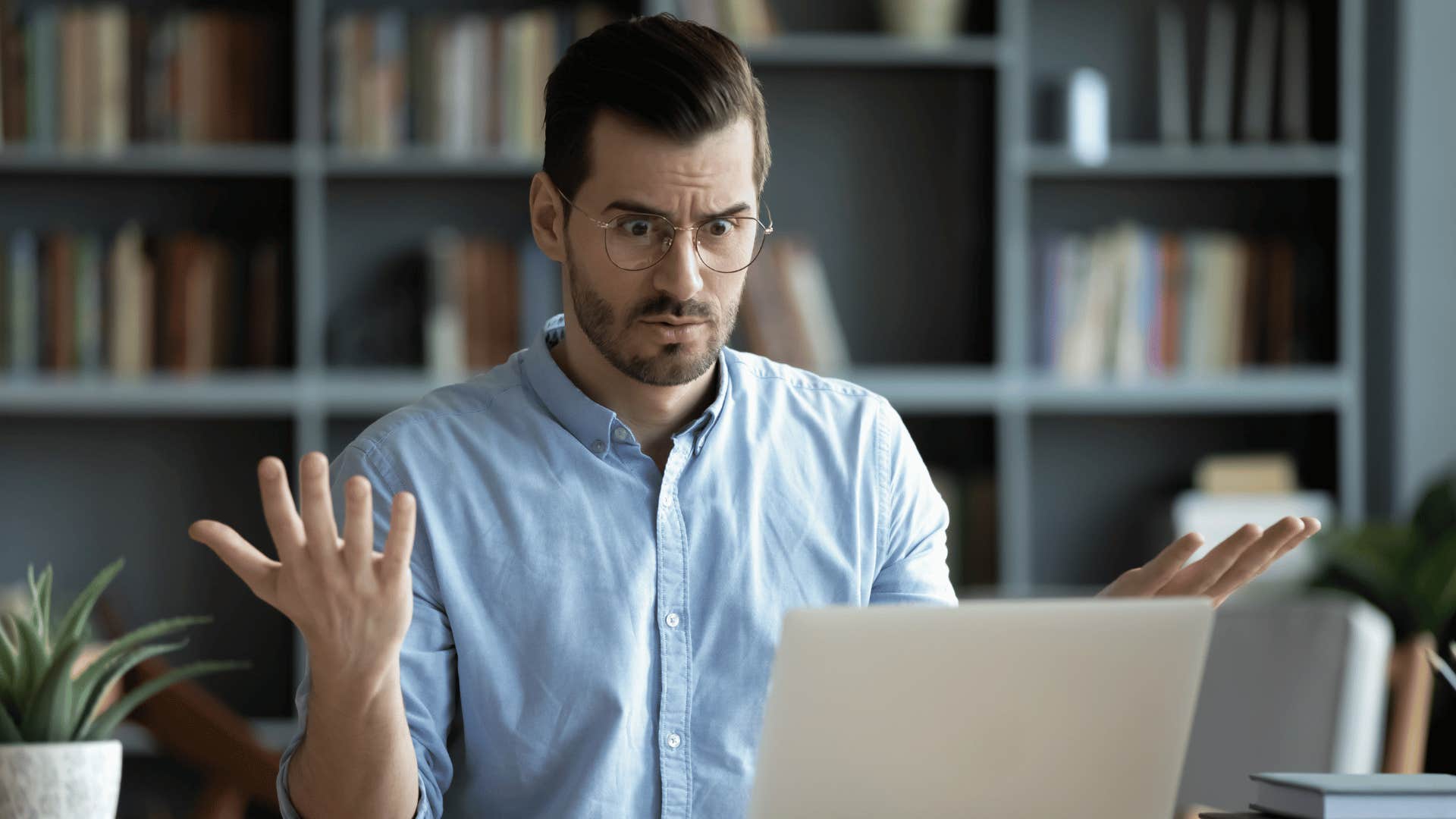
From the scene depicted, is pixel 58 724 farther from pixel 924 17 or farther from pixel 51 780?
pixel 924 17

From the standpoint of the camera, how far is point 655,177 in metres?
1.47

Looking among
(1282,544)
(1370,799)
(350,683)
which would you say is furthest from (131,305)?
(1370,799)

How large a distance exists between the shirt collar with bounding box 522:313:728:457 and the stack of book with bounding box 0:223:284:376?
1.89 meters

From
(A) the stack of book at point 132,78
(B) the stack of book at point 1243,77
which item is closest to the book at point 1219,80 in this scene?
(B) the stack of book at point 1243,77

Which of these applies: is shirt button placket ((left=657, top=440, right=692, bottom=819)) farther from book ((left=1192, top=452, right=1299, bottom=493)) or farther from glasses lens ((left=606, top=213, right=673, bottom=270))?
book ((left=1192, top=452, right=1299, bottom=493))

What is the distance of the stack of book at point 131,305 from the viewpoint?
3227 millimetres

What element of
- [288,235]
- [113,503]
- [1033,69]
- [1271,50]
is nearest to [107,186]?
[288,235]

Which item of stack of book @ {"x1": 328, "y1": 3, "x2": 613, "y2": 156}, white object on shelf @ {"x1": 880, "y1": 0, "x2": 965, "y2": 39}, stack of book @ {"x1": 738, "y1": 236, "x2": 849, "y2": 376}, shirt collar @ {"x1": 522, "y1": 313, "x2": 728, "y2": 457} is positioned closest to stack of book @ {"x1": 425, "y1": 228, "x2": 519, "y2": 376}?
stack of book @ {"x1": 328, "y1": 3, "x2": 613, "y2": 156}

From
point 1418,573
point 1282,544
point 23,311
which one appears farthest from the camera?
point 23,311

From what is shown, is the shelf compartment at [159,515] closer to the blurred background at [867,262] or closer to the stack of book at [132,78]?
the blurred background at [867,262]

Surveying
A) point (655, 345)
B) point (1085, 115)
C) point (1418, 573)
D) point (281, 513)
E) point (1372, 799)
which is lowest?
point (1418, 573)

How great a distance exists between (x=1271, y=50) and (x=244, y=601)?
259cm

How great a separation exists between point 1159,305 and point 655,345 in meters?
2.22

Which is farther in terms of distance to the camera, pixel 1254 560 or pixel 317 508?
pixel 1254 560
